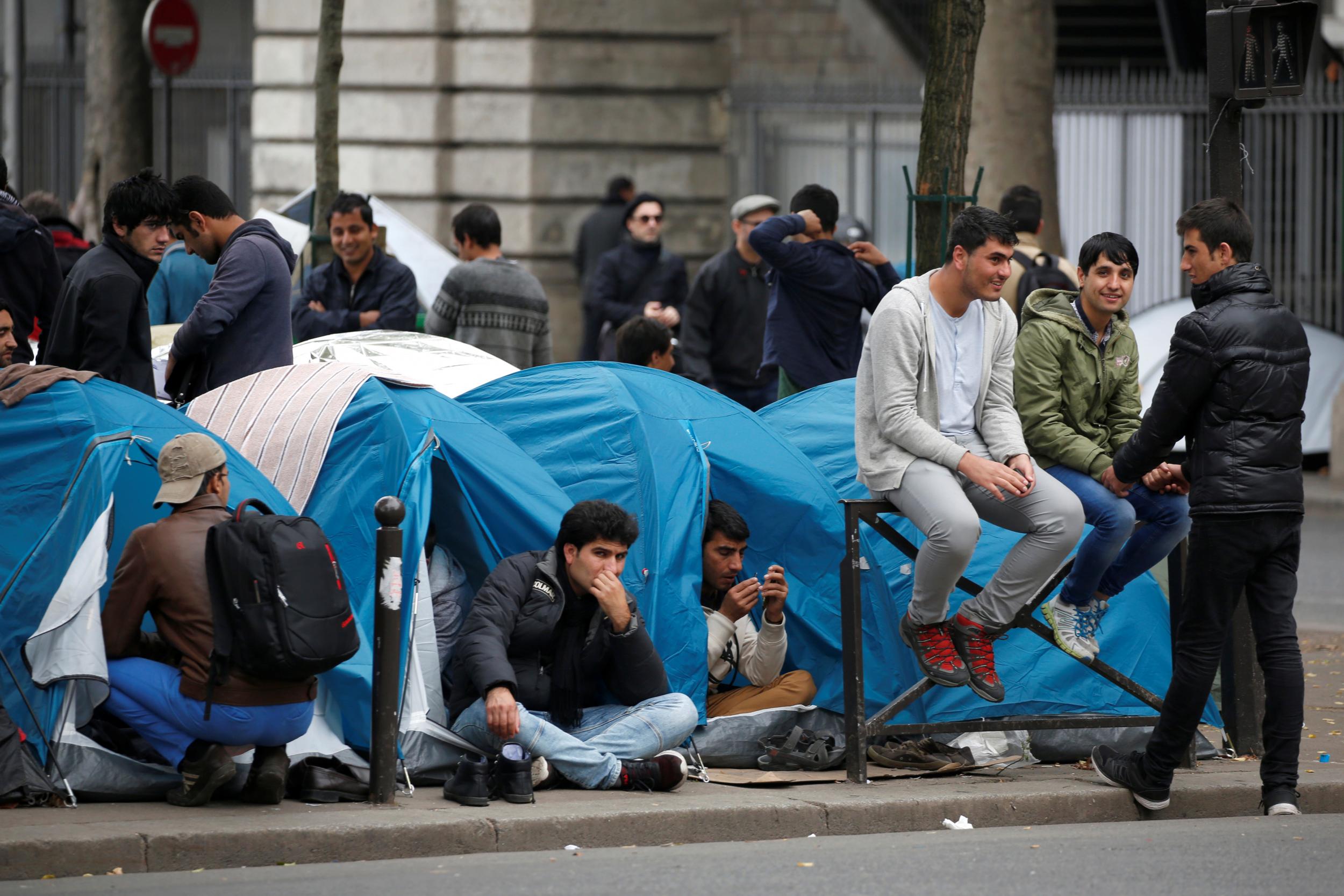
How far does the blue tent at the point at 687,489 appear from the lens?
7.01m

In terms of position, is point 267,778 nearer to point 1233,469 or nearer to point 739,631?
point 739,631

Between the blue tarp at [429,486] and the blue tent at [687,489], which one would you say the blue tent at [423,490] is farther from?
the blue tent at [687,489]

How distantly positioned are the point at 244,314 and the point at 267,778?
2.38 m

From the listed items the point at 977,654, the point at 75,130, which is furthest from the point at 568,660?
the point at 75,130

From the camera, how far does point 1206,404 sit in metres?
6.17

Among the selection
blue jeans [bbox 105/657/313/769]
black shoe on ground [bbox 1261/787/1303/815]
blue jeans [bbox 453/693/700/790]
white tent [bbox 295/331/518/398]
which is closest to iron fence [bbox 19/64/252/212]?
white tent [bbox 295/331/518/398]

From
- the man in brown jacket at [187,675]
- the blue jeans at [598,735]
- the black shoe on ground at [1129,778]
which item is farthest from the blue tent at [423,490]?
the black shoe on ground at [1129,778]

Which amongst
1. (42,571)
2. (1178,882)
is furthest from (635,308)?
(1178,882)

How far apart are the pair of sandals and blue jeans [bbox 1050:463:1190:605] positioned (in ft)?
3.43

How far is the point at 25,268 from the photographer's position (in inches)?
315

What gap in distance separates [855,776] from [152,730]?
2.33 meters

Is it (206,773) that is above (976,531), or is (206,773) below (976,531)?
below

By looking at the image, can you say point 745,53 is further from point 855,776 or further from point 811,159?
point 855,776

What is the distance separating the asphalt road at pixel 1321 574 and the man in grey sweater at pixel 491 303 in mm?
4121
